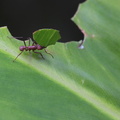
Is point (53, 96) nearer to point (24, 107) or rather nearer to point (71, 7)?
point (24, 107)

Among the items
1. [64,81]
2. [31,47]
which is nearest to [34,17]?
[31,47]

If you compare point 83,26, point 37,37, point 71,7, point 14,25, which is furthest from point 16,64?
point 71,7

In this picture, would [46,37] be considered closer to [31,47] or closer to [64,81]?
[31,47]

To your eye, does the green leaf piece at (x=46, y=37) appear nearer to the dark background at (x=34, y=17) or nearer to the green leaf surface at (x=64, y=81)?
the green leaf surface at (x=64, y=81)

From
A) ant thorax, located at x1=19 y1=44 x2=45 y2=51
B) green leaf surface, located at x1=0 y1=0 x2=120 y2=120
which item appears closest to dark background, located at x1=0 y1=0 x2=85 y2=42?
green leaf surface, located at x1=0 y1=0 x2=120 y2=120

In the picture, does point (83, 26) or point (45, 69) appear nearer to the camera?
point (45, 69)

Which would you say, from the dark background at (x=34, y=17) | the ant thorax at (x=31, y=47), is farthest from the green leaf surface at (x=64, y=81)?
the dark background at (x=34, y=17)
